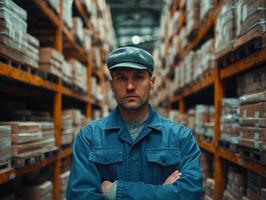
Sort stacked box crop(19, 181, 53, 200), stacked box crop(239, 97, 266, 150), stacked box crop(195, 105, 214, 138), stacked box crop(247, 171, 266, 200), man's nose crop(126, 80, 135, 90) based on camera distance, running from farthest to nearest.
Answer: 1. stacked box crop(195, 105, 214, 138)
2. stacked box crop(19, 181, 53, 200)
3. stacked box crop(247, 171, 266, 200)
4. stacked box crop(239, 97, 266, 150)
5. man's nose crop(126, 80, 135, 90)

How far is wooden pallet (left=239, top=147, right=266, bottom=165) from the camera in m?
3.37

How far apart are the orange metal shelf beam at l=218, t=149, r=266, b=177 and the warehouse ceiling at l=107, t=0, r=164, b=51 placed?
30.0 ft

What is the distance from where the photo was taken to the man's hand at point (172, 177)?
2.74 m

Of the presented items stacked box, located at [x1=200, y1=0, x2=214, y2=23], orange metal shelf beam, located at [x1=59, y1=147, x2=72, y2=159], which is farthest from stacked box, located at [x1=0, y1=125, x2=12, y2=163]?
stacked box, located at [x1=200, y1=0, x2=214, y2=23]

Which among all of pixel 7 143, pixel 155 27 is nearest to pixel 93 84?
pixel 7 143

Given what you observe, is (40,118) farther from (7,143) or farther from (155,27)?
(155,27)

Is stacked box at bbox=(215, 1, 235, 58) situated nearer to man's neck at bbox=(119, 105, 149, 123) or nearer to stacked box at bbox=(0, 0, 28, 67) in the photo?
man's neck at bbox=(119, 105, 149, 123)

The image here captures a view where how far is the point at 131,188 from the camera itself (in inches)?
104

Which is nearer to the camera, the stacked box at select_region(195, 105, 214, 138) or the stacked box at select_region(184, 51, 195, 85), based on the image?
the stacked box at select_region(195, 105, 214, 138)

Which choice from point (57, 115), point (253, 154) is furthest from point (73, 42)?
point (253, 154)

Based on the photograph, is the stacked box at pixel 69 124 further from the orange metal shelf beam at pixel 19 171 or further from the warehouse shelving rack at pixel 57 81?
the orange metal shelf beam at pixel 19 171

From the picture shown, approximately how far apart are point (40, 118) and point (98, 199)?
2931 millimetres

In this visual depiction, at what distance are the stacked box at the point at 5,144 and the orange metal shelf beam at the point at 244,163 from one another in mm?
2271

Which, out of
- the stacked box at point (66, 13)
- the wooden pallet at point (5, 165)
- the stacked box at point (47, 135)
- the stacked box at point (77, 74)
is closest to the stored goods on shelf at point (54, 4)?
the stacked box at point (66, 13)
